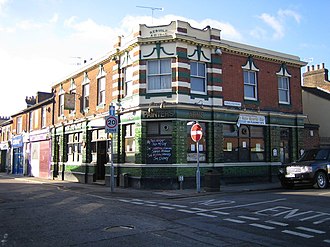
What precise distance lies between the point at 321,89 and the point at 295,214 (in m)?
24.3

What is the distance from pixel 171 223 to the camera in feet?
28.7

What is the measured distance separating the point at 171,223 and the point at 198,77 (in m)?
12.0

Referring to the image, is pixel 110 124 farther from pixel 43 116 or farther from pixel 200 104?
pixel 43 116

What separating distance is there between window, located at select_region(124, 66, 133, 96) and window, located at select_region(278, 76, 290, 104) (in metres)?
9.68

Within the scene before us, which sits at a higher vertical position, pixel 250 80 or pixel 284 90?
pixel 250 80

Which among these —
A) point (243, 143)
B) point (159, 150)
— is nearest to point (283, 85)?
point (243, 143)

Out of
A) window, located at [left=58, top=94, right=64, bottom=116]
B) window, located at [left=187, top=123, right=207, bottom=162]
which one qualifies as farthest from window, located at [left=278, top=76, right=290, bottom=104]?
window, located at [left=58, top=94, right=64, bottom=116]

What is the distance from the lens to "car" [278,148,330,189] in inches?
650

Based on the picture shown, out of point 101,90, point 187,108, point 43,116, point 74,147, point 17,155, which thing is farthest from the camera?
point 17,155

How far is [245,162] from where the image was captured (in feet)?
67.6

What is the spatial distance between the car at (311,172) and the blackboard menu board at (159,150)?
18.7 ft

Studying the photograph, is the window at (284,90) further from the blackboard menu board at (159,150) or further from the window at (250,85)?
the blackboard menu board at (159,150)

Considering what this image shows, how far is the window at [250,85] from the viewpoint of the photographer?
21.4 metres

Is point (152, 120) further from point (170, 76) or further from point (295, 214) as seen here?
point (295, 214)
